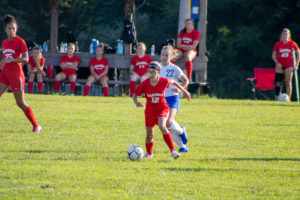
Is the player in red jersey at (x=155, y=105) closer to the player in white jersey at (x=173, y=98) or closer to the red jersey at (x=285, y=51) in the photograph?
the player in white jersey at (x=173, y=98)

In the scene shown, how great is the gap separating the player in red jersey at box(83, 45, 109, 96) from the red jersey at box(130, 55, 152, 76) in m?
0.97

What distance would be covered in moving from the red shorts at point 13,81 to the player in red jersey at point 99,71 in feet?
27.5

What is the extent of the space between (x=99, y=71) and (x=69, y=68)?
39.4 inches

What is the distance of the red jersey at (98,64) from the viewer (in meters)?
18.8

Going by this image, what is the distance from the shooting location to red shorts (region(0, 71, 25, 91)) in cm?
1003

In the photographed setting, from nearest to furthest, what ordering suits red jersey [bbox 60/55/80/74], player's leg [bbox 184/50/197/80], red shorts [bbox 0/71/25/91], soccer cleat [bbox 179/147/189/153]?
soccer cleat [bbox 179/147/189/153] < red shorts [bbox 0/71/25/91] < player's leg [bbox 184/50/197/80] < red jersey [bbox 60/55/80/74]

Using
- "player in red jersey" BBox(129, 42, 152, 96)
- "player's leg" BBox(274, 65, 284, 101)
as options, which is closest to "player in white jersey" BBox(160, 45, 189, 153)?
"player in red jersey" BBox(129, 42, 152, 96)

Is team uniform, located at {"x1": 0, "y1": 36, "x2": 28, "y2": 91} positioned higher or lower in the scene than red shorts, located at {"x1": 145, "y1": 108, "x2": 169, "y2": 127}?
higher

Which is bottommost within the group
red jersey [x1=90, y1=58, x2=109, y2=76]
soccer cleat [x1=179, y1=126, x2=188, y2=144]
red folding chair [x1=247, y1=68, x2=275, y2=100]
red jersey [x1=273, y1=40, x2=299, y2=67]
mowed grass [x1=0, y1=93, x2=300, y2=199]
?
mowed grass [x1=0, y1=93, x2=300, y2=199]

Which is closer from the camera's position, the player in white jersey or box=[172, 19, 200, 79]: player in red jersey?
the player in white jersey

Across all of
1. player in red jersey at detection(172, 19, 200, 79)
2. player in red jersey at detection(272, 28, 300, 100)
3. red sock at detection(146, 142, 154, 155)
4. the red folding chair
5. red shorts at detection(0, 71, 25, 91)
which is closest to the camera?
red sock at detection(146, 142, 154, 155)

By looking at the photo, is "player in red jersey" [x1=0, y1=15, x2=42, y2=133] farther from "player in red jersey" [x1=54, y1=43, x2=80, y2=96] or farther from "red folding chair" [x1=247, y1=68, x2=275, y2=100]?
"red folding chair" [x1=247, y1=68, x2=275, y2=100]

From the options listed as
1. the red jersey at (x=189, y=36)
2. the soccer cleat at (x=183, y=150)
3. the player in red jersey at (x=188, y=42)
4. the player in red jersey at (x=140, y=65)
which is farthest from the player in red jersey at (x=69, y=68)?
the soccer cleat at (x=183, y=150)

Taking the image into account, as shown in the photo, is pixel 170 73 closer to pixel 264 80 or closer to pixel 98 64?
pixel 98 64
